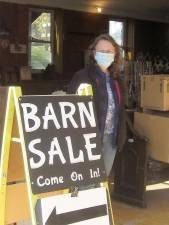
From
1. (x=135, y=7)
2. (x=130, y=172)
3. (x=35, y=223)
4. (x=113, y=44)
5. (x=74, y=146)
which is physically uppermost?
(x=135, y=7)

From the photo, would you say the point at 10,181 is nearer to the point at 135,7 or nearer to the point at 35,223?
the point at 35,223

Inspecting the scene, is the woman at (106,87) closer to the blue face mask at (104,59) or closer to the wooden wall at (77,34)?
the blue face mask at (104,59)

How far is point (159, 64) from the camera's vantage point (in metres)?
11.2

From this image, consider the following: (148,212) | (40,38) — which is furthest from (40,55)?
(148,212)

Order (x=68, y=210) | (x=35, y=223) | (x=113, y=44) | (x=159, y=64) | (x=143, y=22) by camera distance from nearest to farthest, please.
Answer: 1. (x=35, y=223)
2. (x=68, y=210)
3. (x=113, y=44)
4. (x=159, y=64)
5. (x=143, y=22)

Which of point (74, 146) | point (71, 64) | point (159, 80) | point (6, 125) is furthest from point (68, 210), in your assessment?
point (71, 64)

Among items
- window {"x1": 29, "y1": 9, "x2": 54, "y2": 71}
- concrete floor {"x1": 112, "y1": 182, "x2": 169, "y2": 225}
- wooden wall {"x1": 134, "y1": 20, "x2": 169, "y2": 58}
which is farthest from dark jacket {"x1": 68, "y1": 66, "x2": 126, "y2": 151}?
wooden wall {"x1": 134, "y1": 20, "x2": 169, "y2": 58}

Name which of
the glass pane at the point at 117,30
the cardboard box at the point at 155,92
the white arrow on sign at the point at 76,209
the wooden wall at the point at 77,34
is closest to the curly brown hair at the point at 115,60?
the white arrow on sign at the point at 76,209

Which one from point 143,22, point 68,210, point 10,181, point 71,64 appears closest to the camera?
point 68,210

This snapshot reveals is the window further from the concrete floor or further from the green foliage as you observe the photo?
the concrete floor

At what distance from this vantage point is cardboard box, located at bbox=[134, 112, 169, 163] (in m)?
4.54

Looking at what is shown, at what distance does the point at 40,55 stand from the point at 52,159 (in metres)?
7.56

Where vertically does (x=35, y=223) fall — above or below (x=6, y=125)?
below

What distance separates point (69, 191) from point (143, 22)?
9.72m
